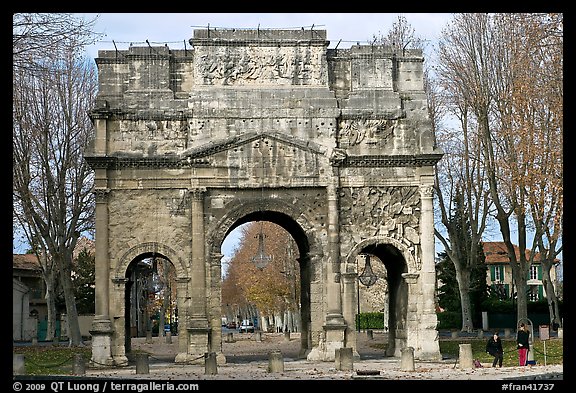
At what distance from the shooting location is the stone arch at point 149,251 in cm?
3541

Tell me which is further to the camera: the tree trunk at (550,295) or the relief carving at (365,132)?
the tree trunk at (550,295)

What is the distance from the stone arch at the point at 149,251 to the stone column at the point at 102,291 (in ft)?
1.60

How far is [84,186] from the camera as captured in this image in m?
49.8

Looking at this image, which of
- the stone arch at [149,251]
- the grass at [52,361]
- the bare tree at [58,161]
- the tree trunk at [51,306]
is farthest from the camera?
the tree trunk at [51,306]

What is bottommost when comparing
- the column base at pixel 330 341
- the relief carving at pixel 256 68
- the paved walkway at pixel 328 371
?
the paved walkway at pixel 328 371

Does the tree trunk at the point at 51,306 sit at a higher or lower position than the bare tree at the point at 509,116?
lower

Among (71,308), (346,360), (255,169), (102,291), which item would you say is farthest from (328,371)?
(71,308)

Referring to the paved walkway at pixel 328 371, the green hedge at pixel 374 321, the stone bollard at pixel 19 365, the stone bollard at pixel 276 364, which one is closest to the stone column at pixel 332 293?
the paved walkway at pixel 328 371

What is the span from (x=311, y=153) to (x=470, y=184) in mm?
16201

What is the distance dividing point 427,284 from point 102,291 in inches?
453

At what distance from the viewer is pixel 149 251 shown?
35.5 metres

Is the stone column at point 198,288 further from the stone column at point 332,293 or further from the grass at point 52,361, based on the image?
the grass at point 52,361

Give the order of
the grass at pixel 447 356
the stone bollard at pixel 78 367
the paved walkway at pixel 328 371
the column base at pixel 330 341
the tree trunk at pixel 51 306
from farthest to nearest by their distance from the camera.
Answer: the tree trunk at pixel 51 306 → the column base at pixel 330 341 → the grass at pixel 447 356 → the stone bollard at pixel 78 367 → the paved walkway at pixel 328 371

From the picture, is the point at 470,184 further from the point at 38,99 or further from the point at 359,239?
the point at 38,99
